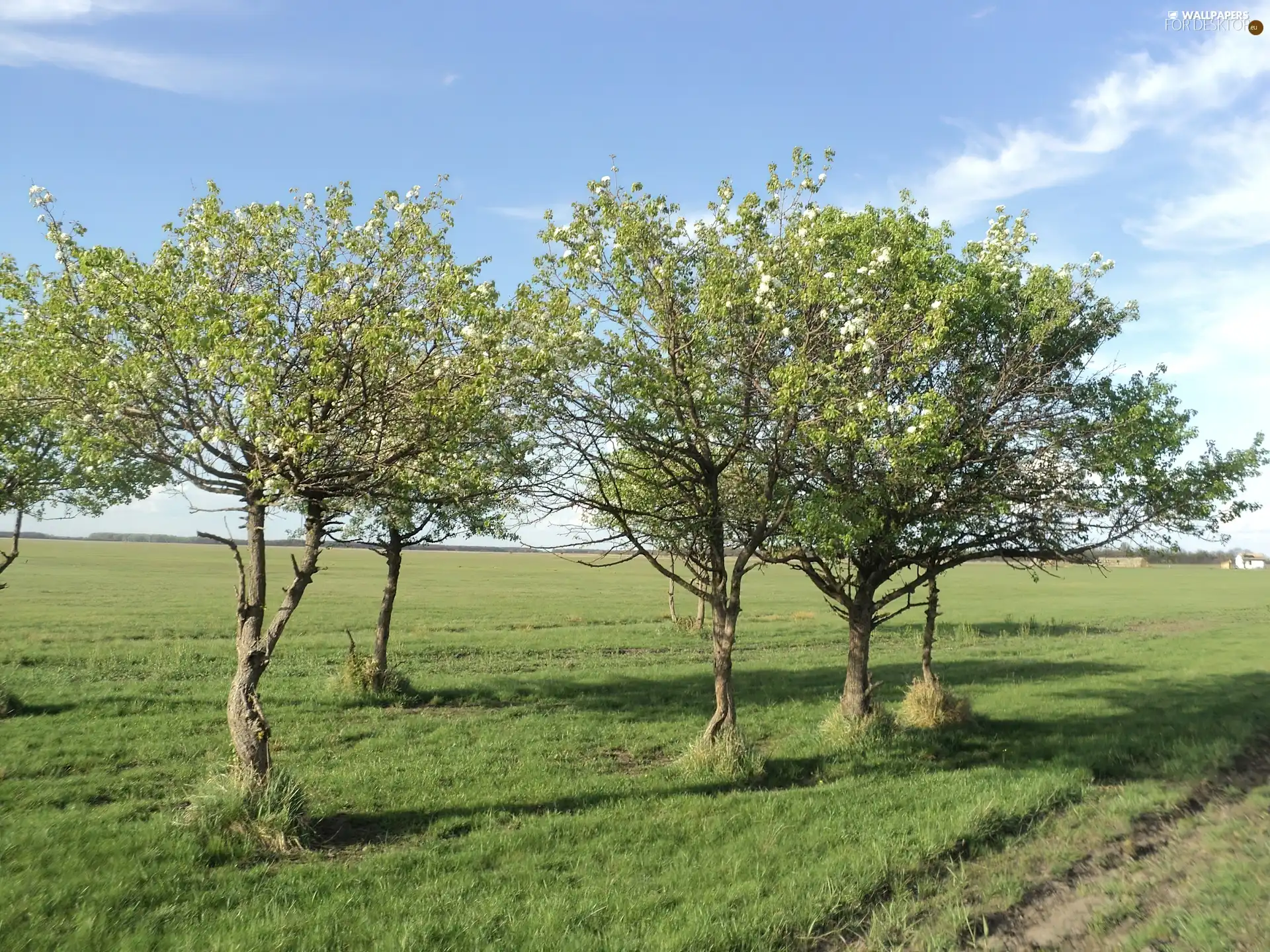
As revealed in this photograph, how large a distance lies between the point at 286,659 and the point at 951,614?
175ft

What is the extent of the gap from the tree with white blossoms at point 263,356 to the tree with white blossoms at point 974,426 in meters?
6.77

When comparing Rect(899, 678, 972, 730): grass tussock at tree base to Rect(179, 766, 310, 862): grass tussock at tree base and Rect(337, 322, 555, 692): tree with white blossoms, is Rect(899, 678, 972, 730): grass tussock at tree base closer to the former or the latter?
Rect(337, 322, 555, 692): tree with white blossoms

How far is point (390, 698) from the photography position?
23844 millimetres

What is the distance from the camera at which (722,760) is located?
16266 millimetres

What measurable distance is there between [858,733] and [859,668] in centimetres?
173

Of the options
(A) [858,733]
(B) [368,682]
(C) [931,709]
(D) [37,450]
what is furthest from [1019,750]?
(D) [37,450]

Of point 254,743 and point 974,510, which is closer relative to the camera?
point 254,743

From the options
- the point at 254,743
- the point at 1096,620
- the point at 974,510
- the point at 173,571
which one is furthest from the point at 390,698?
the point at 173,571

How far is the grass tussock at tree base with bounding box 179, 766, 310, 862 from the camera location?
1149cm

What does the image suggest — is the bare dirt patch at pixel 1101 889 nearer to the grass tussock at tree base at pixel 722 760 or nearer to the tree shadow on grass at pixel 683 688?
the grass tussock at tree base at pixel 722 760

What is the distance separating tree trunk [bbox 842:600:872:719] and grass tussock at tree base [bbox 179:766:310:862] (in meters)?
13.1

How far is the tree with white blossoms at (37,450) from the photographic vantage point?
39.6 feet

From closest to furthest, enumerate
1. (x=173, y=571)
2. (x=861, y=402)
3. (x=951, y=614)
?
(x=861, y=402), (x=951, y=614), (x=173, y=571)

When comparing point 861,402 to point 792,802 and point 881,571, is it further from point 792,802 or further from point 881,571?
point 881,571
